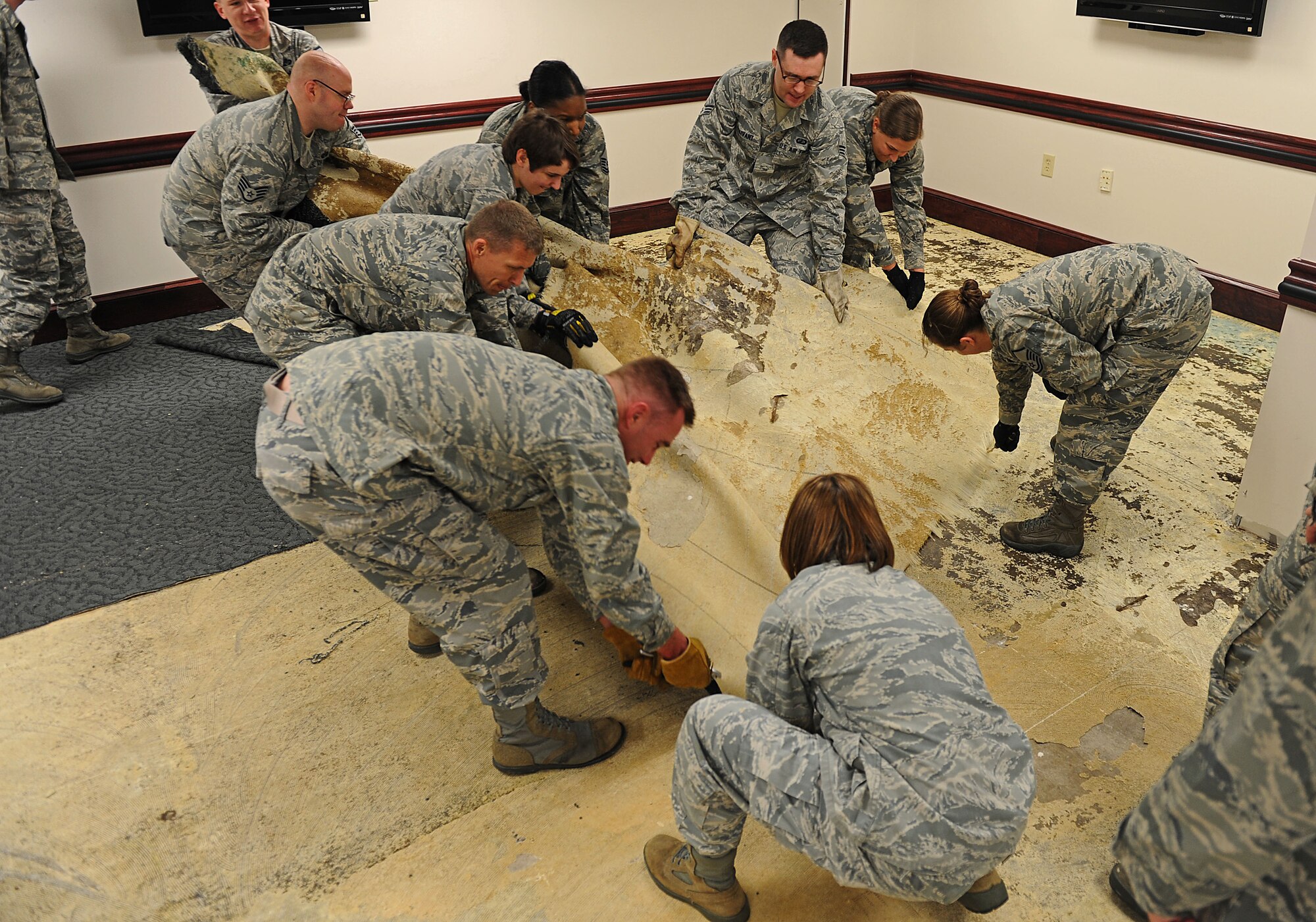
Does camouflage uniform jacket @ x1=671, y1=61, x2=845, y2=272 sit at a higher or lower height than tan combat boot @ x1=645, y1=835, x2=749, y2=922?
higher

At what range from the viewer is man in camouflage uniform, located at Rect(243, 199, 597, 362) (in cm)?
227

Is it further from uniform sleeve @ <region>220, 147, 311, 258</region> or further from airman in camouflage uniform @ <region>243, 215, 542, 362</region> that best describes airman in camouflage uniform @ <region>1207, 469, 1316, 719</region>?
uniform sleeve @ <region>220, 147, 311, 258</region>

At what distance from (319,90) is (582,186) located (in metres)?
0.94

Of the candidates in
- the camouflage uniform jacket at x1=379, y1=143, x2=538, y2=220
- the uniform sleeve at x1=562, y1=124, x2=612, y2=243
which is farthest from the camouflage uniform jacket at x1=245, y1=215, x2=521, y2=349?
the uniform sleeve at x1=562, y1=124, x2=612, y2=243

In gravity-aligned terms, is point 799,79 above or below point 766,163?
above

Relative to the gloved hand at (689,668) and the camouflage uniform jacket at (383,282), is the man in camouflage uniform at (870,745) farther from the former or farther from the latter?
the camouflage uniform jacket at (383,282)

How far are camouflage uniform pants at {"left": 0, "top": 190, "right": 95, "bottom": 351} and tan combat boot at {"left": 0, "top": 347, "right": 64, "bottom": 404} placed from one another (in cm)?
6

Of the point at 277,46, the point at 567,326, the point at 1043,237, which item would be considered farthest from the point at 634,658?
the point at 1043,237

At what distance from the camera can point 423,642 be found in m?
2.37

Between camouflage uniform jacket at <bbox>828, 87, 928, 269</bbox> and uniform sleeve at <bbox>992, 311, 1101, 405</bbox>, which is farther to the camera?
camouflage uniform jacket at <bbox>828, 87, 928, 269</bbox>

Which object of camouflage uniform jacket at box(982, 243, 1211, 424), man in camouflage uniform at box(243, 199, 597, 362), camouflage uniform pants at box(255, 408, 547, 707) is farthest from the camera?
camouflage uniform jacket at box(982, 243, 1211, 424)

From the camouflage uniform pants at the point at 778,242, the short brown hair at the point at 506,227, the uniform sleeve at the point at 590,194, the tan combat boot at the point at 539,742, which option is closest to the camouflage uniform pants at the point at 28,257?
the uniform sleeve at the point at 590,194

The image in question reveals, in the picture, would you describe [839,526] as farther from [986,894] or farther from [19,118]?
[19,118]

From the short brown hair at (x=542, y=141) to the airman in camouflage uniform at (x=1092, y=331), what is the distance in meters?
1.13
